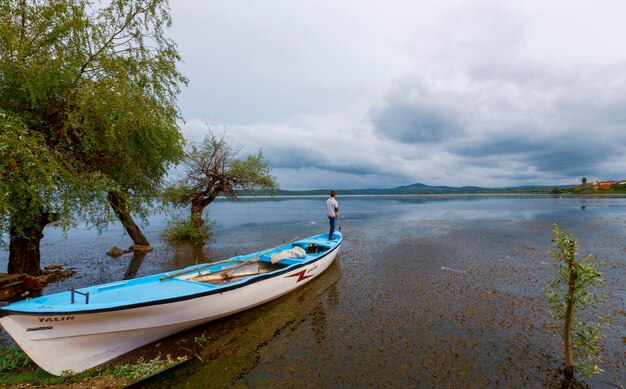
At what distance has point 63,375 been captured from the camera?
500cm

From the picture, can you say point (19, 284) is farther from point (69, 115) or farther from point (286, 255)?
point (286, 255)

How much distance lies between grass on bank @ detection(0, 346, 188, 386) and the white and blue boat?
0.20m

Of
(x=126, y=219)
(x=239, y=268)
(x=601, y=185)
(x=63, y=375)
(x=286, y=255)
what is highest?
(x=601, y=185)

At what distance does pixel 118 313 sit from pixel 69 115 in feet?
19.7

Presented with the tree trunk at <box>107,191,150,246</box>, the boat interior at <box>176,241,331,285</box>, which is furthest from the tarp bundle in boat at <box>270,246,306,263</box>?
the tree trunk at <box>107,191,150,246</box>

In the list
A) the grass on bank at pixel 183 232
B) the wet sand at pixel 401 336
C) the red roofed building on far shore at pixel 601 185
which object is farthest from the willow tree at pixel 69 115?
the red roofed building on far shore at pixel 601 185

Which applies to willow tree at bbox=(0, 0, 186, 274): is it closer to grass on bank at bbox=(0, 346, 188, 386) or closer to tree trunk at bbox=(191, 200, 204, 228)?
grass on bank at bbox=(0, 346, 188, 386)

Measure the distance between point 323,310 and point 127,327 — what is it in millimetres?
5068

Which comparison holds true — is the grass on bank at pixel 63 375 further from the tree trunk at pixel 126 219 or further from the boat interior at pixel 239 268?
the tree trunk at pixel 126 219

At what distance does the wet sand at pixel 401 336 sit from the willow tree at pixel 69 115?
527 centimetres

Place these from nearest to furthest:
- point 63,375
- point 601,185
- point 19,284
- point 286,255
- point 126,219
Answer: point 63,375 → point 19,284 → point 286,255 → point 126,219 → point 601,185

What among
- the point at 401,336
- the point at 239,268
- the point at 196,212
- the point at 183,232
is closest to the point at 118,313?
the point at 239,268

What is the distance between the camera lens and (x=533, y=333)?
259 inches

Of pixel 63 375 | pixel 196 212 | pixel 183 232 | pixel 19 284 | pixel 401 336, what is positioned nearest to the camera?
pixel 63 375
